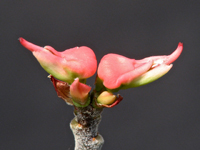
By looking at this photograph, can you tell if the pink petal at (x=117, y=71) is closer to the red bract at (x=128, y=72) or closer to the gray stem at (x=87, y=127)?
the red bract at (x=128, y=72)

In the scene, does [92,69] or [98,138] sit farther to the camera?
[98,138]

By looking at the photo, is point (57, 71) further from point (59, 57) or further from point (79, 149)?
point (79, 149)

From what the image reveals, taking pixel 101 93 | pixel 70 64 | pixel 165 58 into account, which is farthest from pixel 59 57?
pixel 165 58

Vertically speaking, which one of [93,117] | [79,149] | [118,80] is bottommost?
[79,149]

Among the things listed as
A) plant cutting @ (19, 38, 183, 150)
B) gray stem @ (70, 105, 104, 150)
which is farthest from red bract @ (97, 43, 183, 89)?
gray stem @ (70, 105, 104, 150)

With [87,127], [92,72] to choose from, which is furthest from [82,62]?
[87,127]

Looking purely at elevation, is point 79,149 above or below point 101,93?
below

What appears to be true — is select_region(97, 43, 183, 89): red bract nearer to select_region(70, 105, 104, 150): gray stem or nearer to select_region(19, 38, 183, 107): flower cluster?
select_region(19, 38, 183, 107): flower cluster
